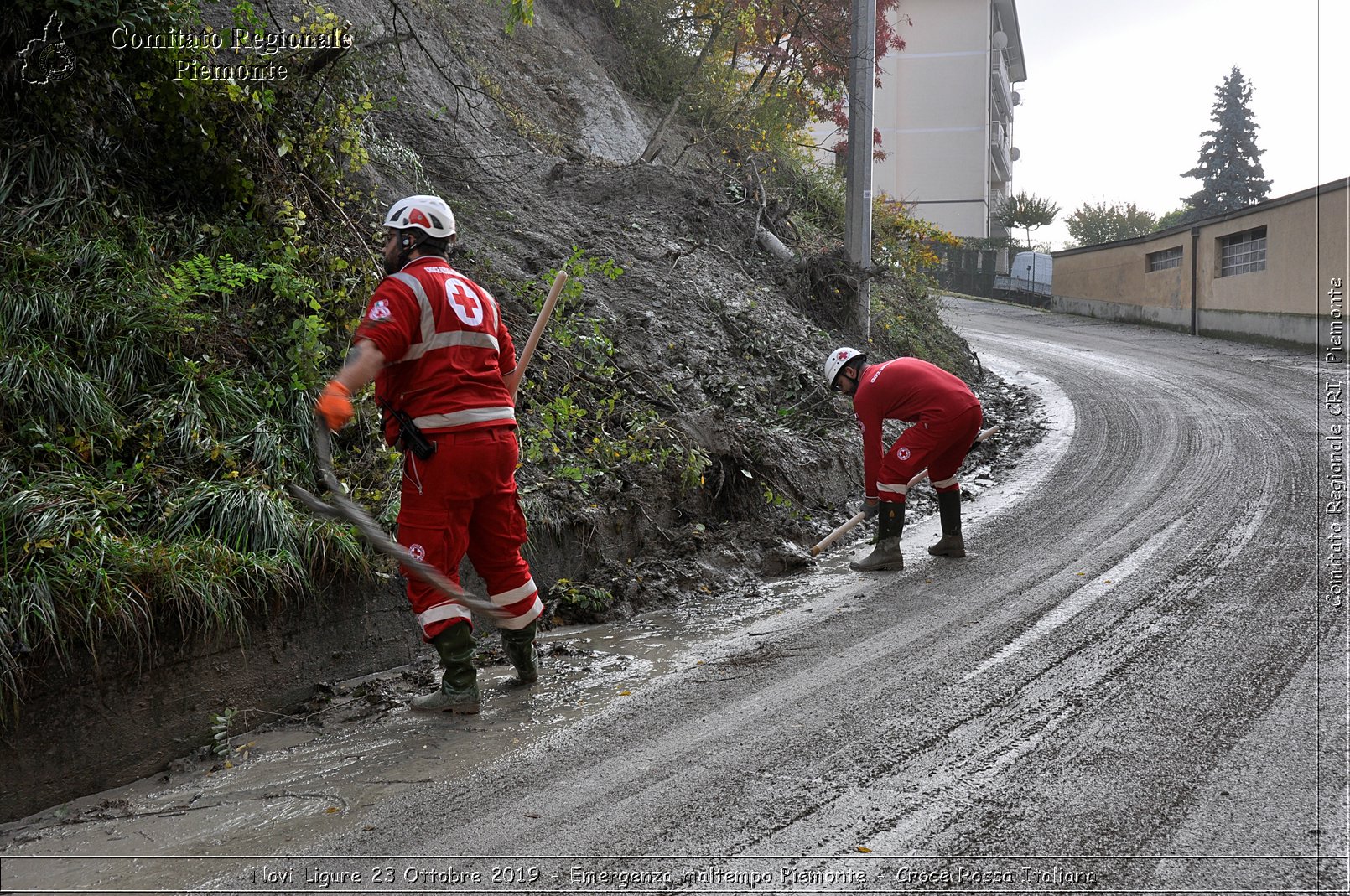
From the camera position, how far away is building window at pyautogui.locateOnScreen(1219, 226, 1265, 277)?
18.9m

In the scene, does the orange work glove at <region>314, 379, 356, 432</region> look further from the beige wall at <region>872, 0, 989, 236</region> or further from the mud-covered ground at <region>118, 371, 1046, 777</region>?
the beige wall at <region>872, 0, 989, 236</region>

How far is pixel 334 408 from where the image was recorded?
3793mm

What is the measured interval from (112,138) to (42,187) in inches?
23.4

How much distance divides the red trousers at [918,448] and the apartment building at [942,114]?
128 ft

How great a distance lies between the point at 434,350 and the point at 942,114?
44694mm

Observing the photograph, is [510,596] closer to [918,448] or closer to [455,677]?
[455,677]

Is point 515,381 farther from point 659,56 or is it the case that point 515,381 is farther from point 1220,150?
point 1220,150

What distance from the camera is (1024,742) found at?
144 inches

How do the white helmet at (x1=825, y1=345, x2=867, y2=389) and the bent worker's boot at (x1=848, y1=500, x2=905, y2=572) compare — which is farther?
the white helmet at (x1=825, y1=345, x2=867, y2=389)

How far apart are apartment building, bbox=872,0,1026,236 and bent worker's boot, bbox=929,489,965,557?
3926 cm

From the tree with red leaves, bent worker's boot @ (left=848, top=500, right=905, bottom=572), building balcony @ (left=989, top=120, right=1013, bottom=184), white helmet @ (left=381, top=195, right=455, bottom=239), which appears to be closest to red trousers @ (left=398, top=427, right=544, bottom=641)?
white helmet @ (left=381, top=195, right=455, bottom=239)

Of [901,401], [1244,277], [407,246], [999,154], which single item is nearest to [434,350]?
[407,246]

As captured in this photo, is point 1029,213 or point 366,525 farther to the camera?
point 1029,213

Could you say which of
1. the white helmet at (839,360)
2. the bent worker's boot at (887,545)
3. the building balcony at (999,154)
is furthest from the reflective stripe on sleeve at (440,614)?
the building balcony at (999,154)
